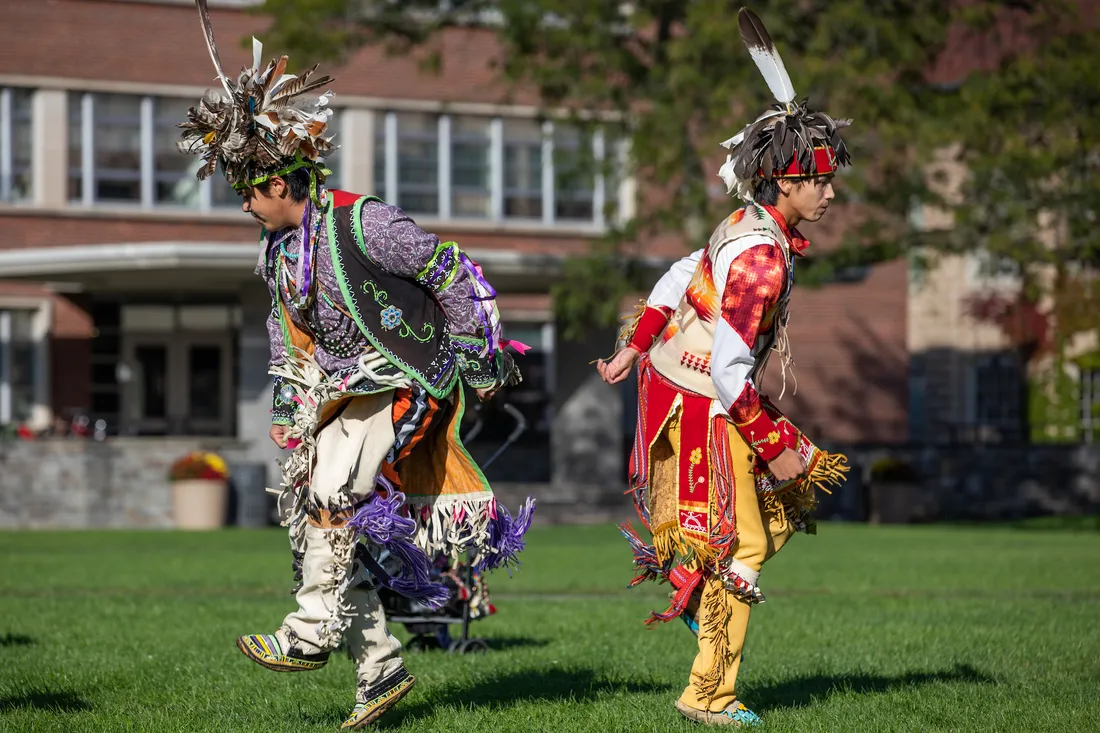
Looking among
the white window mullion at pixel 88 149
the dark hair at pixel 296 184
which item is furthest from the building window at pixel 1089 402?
the dark hair at pixel 296 184

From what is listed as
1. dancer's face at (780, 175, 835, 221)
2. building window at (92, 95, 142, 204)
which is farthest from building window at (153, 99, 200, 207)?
dancer's face at (780, 175, 835, 221)

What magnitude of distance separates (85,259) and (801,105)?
19406 millimetres

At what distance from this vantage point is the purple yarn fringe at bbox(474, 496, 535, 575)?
19.6 ft

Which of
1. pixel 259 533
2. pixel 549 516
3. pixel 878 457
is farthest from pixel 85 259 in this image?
pixel 878 457

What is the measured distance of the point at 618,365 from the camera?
586cm

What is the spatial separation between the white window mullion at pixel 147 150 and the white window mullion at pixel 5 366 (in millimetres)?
3280

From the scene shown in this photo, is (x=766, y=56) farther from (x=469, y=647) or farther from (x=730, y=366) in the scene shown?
(x=469, y=647)

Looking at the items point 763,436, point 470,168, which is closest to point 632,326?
point 763,436

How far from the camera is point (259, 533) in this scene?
22.8 m

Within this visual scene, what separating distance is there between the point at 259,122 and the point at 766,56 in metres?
1.86

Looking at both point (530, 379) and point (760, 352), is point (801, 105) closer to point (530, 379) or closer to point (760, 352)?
point (760, 352)

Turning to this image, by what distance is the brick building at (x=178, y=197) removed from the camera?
1158 inches

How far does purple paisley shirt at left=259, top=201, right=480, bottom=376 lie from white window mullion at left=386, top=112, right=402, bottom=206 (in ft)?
85.1

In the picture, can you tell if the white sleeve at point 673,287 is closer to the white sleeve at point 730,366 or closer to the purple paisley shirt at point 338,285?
the white sleeve at point 730,366
